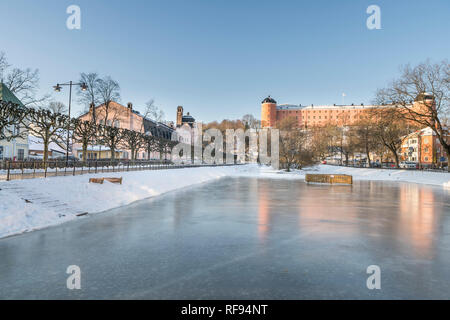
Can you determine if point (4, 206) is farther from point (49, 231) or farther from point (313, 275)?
point (313, 275)

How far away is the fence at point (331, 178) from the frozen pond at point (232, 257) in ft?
55.5

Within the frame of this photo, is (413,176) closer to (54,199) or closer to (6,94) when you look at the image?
(54,199)

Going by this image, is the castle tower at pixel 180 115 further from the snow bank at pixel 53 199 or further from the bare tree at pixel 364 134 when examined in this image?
the snow bank at pixel 53 199

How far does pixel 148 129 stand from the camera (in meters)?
70.8

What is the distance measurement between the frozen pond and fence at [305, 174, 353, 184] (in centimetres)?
1691

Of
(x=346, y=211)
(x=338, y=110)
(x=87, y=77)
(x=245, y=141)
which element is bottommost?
(x=346, y=211)

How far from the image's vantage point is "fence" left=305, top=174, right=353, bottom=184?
27.2 m

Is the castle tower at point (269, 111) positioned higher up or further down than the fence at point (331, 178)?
higher up

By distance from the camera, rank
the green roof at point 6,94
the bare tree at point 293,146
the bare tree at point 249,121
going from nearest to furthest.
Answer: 1. the green roof at point 6,94
2. the bare tree at point 293,146
3. the bare tree at point 249,121

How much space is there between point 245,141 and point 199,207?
65509 millimetres

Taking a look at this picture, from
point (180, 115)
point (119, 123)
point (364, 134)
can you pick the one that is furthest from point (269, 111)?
point (364, 134)

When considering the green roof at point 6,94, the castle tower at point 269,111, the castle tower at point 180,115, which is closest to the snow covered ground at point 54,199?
the green roof at point 6,94

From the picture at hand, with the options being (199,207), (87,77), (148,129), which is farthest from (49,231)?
(148,129)

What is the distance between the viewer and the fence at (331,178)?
2718cm
